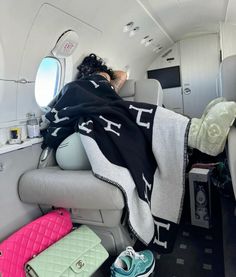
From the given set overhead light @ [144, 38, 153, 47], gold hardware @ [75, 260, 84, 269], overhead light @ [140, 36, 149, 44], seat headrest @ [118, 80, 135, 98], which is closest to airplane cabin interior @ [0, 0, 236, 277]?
gold hardware @ [75, 260, 84, 269]

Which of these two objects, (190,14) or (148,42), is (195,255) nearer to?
(190,14)

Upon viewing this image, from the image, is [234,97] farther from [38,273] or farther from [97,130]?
[38,273]

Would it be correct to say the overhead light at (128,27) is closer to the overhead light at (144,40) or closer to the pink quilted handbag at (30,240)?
the overhead light at (144,40)

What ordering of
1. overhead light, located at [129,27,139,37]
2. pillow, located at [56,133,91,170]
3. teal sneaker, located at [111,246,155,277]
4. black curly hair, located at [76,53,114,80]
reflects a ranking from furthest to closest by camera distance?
overhead light, located at [129,27,139,37] < black curly hair, located at [76,53,114,80] < pillow, located at [56,133,91,170] < teal sneaker, located at [111,246,155,277]

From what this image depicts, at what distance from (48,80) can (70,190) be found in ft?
3.59

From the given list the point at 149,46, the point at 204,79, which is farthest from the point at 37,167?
the point at 204,79

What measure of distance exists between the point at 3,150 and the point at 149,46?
10.8 ft

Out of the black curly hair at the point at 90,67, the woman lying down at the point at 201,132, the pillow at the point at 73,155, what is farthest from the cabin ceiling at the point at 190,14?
the pillow at the point at 73,155

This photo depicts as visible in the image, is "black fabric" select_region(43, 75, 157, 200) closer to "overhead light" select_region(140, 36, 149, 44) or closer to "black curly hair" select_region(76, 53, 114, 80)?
Result: "black curly hair" select_region(76, 53, 114, 80)

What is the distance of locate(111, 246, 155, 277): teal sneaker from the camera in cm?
125

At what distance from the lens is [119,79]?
2361 mm

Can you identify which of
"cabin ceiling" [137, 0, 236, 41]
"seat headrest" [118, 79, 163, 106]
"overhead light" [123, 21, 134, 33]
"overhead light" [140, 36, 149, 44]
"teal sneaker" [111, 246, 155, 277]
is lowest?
"teal sneaker" [111, 246, 155, 277]

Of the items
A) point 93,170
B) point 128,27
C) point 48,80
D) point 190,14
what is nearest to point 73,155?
point 93,170

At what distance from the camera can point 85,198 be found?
4.23 ft
